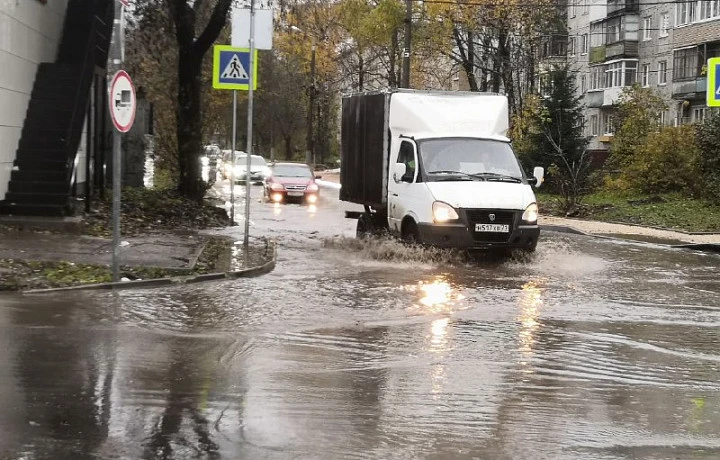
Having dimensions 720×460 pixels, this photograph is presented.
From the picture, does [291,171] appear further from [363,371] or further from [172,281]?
[363,371]

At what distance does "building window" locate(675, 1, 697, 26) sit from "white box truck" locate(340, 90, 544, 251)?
138ft

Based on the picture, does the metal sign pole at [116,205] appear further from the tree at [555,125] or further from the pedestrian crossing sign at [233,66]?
the tree at [555,125]

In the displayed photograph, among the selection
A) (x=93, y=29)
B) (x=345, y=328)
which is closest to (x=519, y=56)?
(x=93, y=29)

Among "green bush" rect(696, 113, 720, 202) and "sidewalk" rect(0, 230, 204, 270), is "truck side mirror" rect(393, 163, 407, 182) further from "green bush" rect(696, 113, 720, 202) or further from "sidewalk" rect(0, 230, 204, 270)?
"green bush" rect(696, 113, 720, 202)

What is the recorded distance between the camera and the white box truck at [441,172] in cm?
1474

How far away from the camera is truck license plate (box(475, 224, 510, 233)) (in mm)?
14680

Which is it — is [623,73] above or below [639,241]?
above

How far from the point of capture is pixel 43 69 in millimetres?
20234

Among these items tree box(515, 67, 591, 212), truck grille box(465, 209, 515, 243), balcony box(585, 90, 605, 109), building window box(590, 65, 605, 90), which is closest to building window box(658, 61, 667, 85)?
balcony box(585, 90, 605, 109)

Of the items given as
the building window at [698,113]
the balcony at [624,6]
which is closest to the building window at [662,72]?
the balcony at [624,6]

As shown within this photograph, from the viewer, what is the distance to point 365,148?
715 inches

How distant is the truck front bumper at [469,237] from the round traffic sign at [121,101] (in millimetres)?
5435

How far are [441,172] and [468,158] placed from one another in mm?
592

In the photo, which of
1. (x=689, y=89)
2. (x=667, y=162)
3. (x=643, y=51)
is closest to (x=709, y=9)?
(x=689, y=89)
